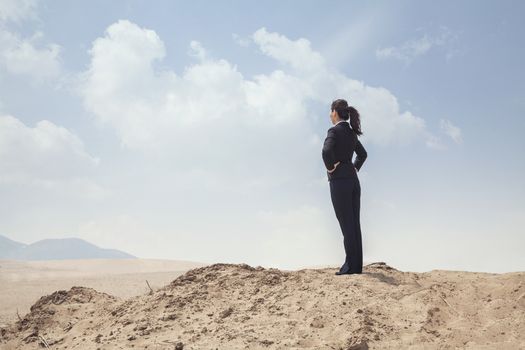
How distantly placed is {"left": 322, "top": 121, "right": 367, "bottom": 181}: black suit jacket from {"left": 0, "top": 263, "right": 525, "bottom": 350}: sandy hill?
1.48 meters

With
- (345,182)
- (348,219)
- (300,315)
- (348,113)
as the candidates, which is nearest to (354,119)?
(348,113)

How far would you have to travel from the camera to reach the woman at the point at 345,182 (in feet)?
21.4

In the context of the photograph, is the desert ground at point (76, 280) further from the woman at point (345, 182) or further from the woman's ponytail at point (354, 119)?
the woman's ponytail at point (354, 119)

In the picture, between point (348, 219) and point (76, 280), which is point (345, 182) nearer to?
point (348, 219)

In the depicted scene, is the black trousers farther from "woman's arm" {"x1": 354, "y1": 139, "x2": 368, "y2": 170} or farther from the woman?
"woman's arm" {"x1": 354, "y1": 139, "x2": 368, "y2": 170}

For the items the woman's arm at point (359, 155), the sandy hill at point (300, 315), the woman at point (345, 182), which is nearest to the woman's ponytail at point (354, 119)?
the woman at point (345, 182)

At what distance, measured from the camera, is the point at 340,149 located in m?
6.59

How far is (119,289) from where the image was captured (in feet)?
48.5

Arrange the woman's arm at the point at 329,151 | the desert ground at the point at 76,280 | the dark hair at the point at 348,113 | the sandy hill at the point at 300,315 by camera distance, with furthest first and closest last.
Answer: the desert ground at the point at 76,280, the dark hair at the point at 348,113, the woman's arm at the point at 329,151, the sandy hill at the point at 300,315

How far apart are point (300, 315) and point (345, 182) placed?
224 centimetres

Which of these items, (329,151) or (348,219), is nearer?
(329,151)

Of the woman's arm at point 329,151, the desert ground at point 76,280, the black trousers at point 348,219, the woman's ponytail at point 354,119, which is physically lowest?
the desert ground at point 76,280

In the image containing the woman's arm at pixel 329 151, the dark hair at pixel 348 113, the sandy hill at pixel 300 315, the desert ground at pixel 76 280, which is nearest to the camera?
the sandy hill at pixel 300 315

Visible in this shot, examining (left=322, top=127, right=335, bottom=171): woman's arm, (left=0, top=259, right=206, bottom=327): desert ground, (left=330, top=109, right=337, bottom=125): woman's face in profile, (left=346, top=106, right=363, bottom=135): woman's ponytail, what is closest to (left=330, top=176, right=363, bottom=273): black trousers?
(left=322, top=127, right=335, bottom=171): woman's arm
